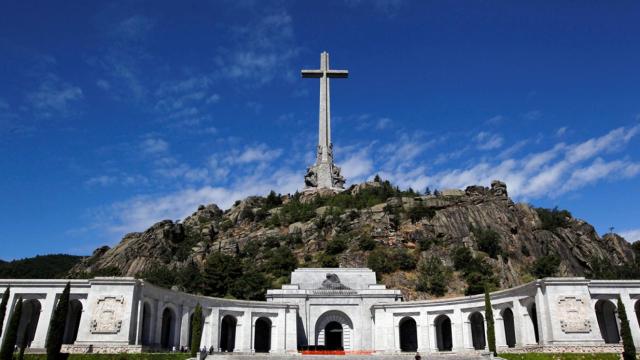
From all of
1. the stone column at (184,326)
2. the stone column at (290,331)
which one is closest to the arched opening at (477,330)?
the stone column at (290,331)

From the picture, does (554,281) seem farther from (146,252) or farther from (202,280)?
(146,252)

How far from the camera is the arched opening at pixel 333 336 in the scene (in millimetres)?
53625

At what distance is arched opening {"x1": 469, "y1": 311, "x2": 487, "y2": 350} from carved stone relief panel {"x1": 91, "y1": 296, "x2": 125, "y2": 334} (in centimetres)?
2951

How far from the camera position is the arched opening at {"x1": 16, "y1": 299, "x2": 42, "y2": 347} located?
43.4 metres

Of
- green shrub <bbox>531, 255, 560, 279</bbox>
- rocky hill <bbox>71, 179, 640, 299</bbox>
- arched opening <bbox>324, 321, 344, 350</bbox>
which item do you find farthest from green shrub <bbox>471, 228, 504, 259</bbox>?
arched opening <bbox>324, 321, 344, 350</bbox>

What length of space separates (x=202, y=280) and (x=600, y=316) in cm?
4153

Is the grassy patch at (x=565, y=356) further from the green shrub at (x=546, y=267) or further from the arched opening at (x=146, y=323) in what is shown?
the green shrub at (x=546, y=267)

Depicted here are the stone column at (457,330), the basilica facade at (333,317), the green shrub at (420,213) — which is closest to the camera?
the basilica facade at (333,317)

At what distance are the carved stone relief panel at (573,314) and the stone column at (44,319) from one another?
37323 millimetres

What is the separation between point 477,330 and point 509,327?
346cm

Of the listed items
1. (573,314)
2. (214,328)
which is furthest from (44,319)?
(573,314)

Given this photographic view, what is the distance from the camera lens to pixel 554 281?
3872 cm

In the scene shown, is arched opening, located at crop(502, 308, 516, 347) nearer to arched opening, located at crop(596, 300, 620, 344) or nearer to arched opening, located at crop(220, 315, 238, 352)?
arched opening, located at crop(596, 300, 620, 344)

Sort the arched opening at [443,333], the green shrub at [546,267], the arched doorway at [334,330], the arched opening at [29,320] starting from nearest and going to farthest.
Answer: the arched opening at [29,320]
the arched opening at [443,333]
the arched doorway at [334,330]
the green shrub at [546,267]
